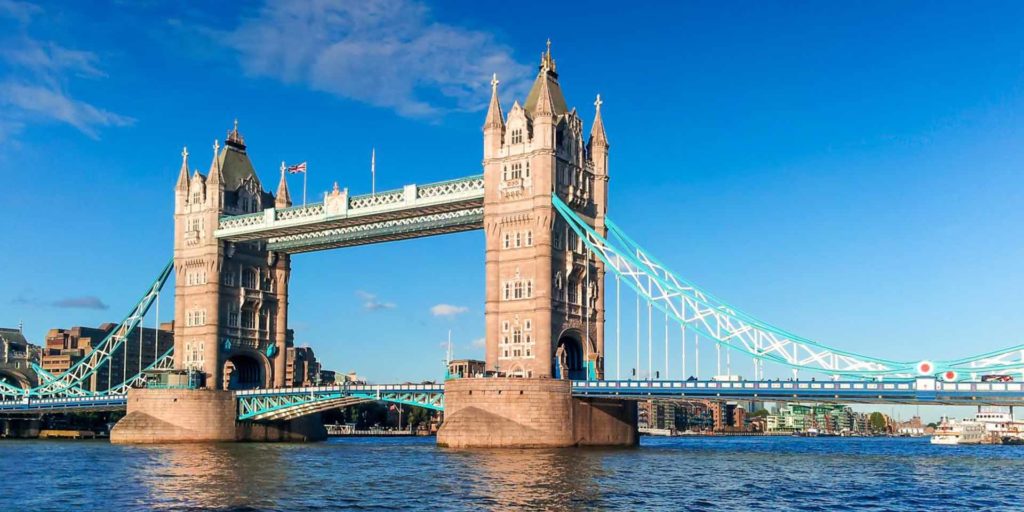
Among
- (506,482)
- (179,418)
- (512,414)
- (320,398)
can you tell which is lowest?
(506,482)

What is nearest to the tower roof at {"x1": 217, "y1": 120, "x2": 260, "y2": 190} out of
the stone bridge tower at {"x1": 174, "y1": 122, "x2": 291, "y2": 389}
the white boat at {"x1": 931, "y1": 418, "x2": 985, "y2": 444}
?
the stone bridge tower at {"x1": 174, "y1": 122, "x2": 291, "y2": 389}

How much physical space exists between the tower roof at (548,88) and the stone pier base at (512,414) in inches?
986

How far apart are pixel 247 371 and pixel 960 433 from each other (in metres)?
95.1

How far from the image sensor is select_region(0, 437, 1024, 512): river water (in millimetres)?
53344

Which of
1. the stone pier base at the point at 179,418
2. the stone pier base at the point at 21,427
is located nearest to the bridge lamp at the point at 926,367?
the stone pier base at the point at 179,418

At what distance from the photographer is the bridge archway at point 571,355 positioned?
10262 cm

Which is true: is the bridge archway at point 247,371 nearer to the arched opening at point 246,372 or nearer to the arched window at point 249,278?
the arched opening at point 246,372

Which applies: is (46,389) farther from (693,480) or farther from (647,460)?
(693,480)

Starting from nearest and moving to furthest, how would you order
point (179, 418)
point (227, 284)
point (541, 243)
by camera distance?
point (541, 243), point (179, 418), point (227, 284)

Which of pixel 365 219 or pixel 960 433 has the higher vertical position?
pixel 365 219

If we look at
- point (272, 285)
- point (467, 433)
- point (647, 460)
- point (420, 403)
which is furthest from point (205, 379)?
point (647, 460)

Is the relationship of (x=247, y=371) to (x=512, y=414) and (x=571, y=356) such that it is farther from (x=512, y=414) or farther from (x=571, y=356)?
(x=512, y=414)

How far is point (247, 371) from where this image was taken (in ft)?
437

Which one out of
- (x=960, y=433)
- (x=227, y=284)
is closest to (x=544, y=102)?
(x=227, y=284)
